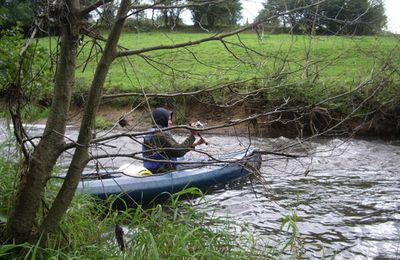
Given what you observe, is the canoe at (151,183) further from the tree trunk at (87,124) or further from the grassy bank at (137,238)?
the tree trunk at (87,124)

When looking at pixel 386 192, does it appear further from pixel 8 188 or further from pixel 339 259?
pixel 8 188

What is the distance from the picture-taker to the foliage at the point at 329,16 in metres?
2.73

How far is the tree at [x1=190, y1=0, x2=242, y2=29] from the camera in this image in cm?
284

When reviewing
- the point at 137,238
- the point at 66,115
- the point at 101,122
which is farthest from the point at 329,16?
the point at 101,122

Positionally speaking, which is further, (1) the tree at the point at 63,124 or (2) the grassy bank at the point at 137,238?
(2) the grassy bank at the point at 137,238

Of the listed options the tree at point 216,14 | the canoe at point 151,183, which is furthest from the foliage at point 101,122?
the tree at point 216,14

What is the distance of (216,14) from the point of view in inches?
115

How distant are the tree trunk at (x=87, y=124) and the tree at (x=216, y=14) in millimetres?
541

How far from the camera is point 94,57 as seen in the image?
3.08 m

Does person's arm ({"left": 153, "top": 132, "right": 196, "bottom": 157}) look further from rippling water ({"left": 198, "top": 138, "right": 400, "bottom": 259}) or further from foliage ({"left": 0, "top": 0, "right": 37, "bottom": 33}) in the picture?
foliage ({"left": 0, "top": 0, "right": 37, "bottom": 33})

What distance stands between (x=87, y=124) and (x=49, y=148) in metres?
0.38

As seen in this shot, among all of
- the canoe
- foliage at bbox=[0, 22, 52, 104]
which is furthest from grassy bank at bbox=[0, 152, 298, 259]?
the canoe

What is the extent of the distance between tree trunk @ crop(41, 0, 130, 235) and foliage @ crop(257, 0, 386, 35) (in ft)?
2.74

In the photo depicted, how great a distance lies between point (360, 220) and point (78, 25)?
4174 millimetres
